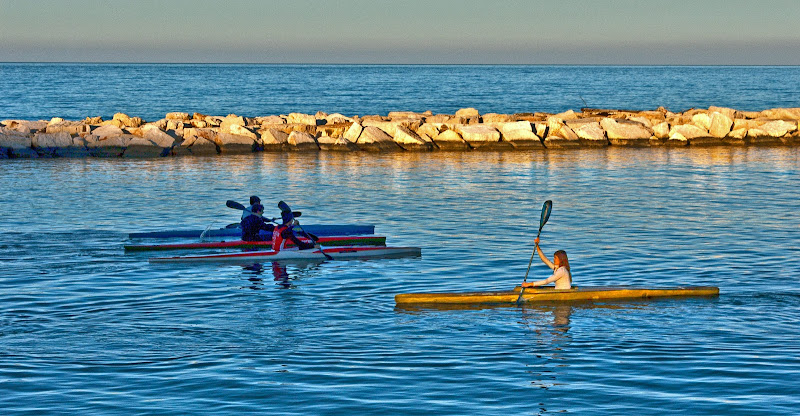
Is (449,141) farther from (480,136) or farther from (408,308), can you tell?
(408,308)

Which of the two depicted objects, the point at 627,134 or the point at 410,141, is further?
the point at 627,134

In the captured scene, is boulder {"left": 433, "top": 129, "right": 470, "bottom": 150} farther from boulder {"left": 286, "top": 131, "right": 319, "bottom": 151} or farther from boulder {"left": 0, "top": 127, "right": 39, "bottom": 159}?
boulder {"left": 0, "top": 127, "right": 39, "bottom": 159}

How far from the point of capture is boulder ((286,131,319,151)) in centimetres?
4478

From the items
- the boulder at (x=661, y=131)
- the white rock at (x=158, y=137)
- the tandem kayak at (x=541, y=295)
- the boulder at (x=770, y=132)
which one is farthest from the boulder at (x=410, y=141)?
the tandem kayak at (x=541, y=295)

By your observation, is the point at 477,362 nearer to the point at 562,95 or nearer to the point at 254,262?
the point at 254,262

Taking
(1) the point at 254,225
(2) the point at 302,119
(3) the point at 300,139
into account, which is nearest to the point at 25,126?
(3) the point at 300,139

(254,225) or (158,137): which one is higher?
(158,137)

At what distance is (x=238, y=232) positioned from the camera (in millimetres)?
22109

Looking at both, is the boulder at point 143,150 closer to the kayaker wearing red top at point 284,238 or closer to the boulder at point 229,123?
the boulder at point 229,123

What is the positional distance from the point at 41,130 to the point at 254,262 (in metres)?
29.9

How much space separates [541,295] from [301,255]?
6.32m

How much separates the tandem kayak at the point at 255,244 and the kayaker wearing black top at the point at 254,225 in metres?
0.21

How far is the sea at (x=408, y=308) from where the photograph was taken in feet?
36.0

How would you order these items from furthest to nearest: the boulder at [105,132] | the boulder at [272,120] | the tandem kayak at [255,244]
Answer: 1. the boulder at [272,120]
2. the boulder at [105,132]
3. the tandem kayak at [255,244]
